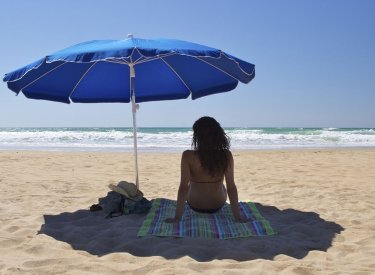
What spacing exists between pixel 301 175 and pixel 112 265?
6.49m

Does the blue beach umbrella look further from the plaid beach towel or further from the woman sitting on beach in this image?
the plaid beach towel

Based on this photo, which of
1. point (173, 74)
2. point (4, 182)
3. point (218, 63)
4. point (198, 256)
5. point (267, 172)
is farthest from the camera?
point (267, 172)

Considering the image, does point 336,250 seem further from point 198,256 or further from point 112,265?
point 112,265

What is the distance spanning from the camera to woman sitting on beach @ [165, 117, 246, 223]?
392 cm

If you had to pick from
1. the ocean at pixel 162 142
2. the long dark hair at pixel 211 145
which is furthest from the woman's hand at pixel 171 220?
the ocean at pixel 162 142

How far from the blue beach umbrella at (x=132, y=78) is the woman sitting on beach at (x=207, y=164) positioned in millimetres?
768

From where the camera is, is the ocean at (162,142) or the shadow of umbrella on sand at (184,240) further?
the ocean at (162,142)

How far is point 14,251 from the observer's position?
3271mm

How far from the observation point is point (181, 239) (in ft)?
11.6

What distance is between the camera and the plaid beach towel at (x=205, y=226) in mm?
3658

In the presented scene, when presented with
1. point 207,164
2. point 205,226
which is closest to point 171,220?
point 205,226

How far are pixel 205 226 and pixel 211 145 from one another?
33.2 inches

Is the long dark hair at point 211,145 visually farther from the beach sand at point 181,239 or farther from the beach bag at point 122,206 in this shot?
the beach bag at point 122,206

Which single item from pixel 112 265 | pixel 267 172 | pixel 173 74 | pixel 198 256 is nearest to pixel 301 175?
pixel 267 172
